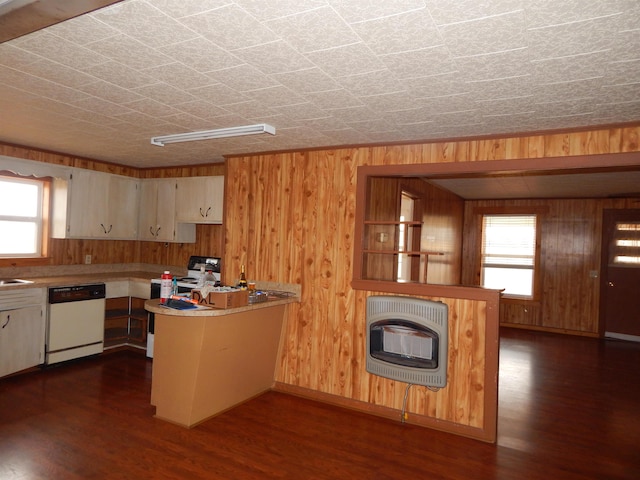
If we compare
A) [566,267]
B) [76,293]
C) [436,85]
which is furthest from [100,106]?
[566,267]

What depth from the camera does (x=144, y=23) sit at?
6.03 feet

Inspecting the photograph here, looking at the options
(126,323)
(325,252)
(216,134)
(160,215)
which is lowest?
(126,323)

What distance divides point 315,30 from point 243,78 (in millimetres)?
697

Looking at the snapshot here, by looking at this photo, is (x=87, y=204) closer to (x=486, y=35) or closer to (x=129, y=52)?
(x=129, y=52)

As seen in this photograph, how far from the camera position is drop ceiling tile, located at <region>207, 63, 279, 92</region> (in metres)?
2.29

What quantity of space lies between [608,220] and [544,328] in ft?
6.94

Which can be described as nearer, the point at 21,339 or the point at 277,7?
the point at 277,7

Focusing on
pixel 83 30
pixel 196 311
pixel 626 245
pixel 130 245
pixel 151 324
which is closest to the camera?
pixel 83 30

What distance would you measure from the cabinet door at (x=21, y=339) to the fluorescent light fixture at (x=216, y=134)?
6.97 feet

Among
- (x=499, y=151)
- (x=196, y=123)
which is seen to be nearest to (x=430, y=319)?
(x=499, y=151)

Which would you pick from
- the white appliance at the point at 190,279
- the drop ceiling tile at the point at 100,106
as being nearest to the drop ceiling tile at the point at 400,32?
the drop ceiling tile at the point at 100,106

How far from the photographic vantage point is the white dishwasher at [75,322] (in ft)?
14.3

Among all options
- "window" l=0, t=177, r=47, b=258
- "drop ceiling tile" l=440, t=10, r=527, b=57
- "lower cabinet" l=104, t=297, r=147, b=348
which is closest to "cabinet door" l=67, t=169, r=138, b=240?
"window" l=0, t=177, r=47, b=258

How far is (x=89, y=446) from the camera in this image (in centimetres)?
290
